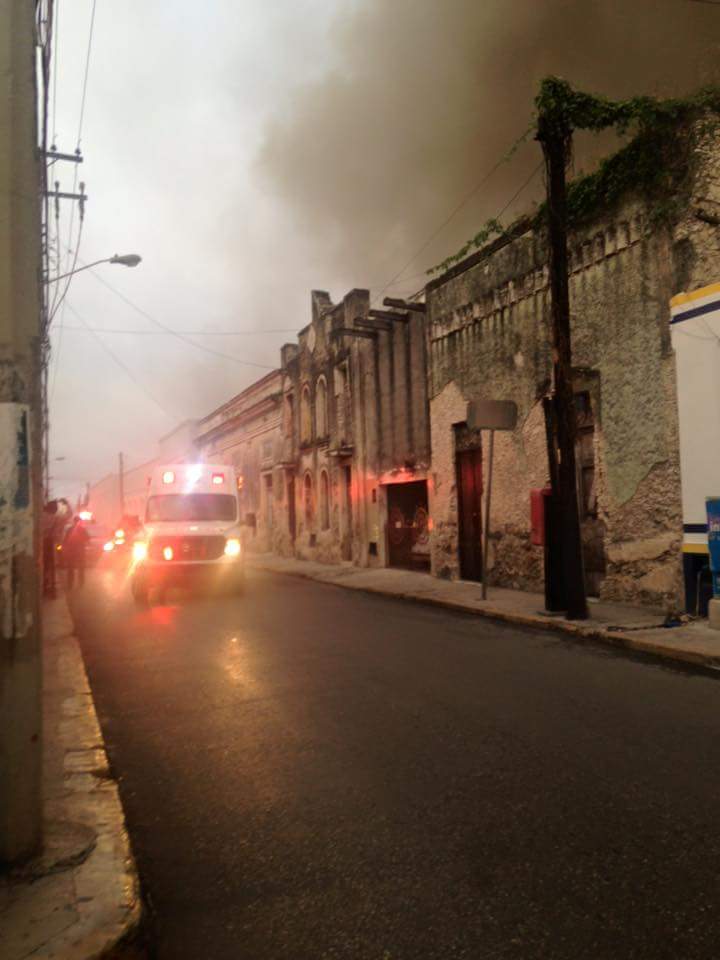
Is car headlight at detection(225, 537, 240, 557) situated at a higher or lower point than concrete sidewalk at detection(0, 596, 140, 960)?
higher

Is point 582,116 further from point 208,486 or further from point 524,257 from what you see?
point 208,486

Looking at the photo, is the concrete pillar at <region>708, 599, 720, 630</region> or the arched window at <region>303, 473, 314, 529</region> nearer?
the concrete pillar at <region>708, 599, 720, 630</region>

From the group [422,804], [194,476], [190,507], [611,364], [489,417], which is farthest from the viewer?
[194,476]

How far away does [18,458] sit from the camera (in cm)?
310

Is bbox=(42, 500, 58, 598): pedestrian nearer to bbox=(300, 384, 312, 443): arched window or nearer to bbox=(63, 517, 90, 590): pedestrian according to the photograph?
bbox=(63, 517, 90, 590): pedestrian

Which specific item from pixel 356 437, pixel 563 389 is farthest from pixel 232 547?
pixel 356 437

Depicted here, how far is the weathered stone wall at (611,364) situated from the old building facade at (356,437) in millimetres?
3047

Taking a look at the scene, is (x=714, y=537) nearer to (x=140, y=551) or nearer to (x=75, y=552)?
(x=140, y=551)

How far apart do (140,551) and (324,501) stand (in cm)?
1097

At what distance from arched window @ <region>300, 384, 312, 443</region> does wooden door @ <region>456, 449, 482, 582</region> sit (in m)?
10.5

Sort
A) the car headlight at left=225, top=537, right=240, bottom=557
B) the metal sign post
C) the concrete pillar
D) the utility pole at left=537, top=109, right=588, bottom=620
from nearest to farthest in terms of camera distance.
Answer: the concrete pillar < the utility pole at left=537, top=109, right=588, bottom=620 < the metal sign post < the car headlight at left=225, top=537, right=240, bottom=557

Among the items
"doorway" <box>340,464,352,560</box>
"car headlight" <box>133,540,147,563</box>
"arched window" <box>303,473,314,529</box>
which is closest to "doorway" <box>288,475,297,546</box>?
"arched window" <box>303,473,314,529</box>

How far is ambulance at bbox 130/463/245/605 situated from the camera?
13.9 metres

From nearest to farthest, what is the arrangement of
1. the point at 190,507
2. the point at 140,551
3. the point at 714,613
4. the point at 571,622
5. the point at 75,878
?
the point at 75,878
the point at 714,613
the point at 571,622
the point at 140,551
the point at 190,507
